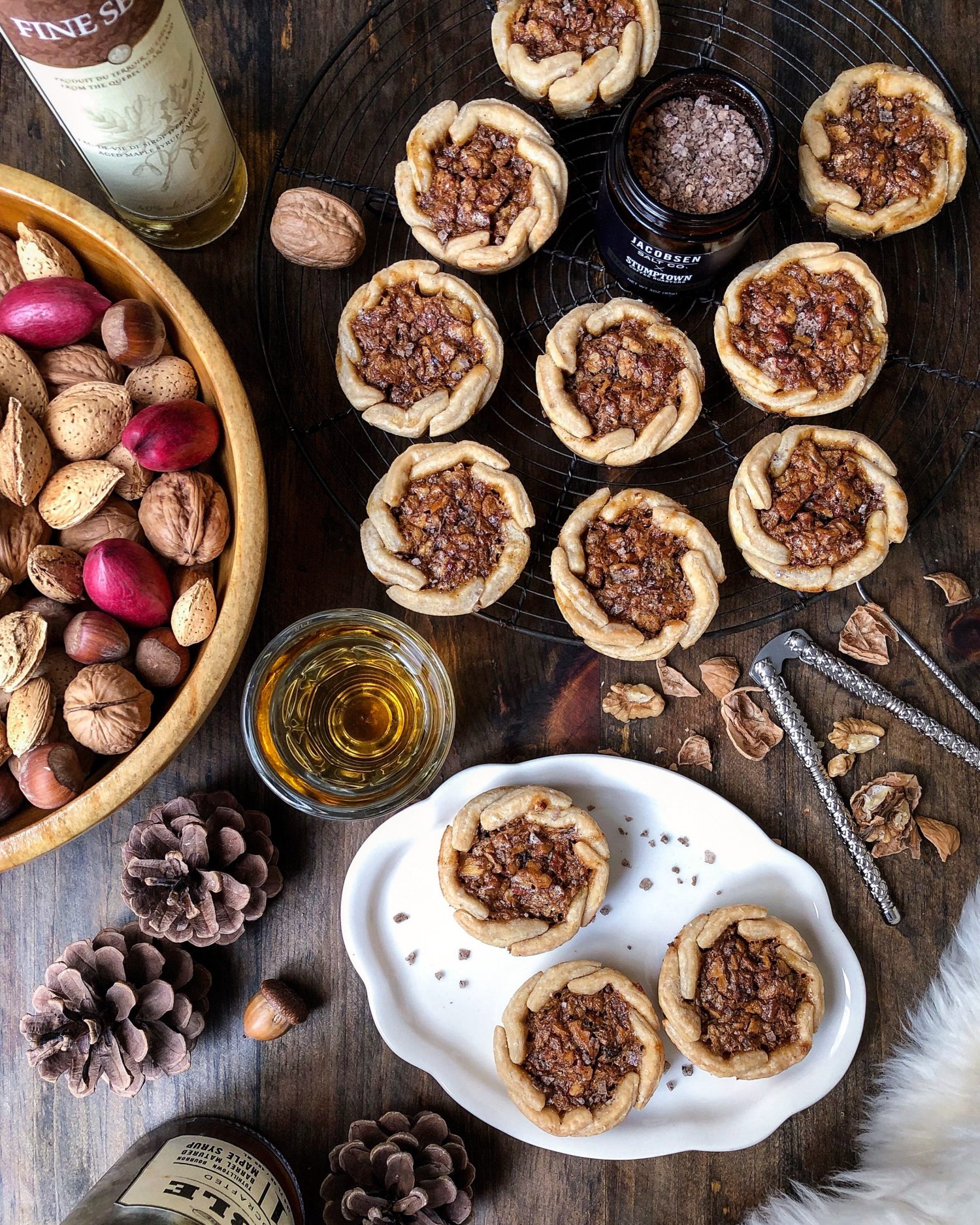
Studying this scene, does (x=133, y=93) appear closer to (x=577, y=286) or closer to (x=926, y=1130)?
(x=577, y=286)

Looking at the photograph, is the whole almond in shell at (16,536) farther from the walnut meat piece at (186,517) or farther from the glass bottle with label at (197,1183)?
the glass bottle with label at (197,1183)

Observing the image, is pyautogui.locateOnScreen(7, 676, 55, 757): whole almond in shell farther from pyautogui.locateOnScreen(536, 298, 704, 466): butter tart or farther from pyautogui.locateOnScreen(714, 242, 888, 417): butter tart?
pyautogui.locateOnScreen(714, 242, 888, 417): butter tart

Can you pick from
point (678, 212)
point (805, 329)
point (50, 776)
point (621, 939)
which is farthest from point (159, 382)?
point (621, 939)

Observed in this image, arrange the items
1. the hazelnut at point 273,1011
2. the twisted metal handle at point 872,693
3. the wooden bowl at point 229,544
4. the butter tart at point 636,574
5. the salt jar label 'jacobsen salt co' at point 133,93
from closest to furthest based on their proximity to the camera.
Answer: the salt jar label 'jacobsen salt co' at point 133,93
the wooden bowl at point 229,544
the butter tart at point 636,574
the hazelnut at point 273,1011
the twisted metal handle at point 872,693

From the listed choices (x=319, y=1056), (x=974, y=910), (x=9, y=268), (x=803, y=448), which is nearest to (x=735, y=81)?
(x=803, y=448)

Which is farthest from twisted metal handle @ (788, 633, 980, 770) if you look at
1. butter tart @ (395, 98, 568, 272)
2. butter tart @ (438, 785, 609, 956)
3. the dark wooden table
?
butter tart @ (395, 98, 568, 272)

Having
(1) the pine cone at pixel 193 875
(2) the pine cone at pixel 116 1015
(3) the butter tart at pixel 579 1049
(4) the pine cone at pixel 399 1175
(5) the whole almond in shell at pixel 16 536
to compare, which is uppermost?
(5) the whole almond in shell at pixel 16 536

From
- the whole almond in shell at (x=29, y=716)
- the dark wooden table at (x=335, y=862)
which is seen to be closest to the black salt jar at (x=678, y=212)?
the dark wooden table at (x=335, y=862)
